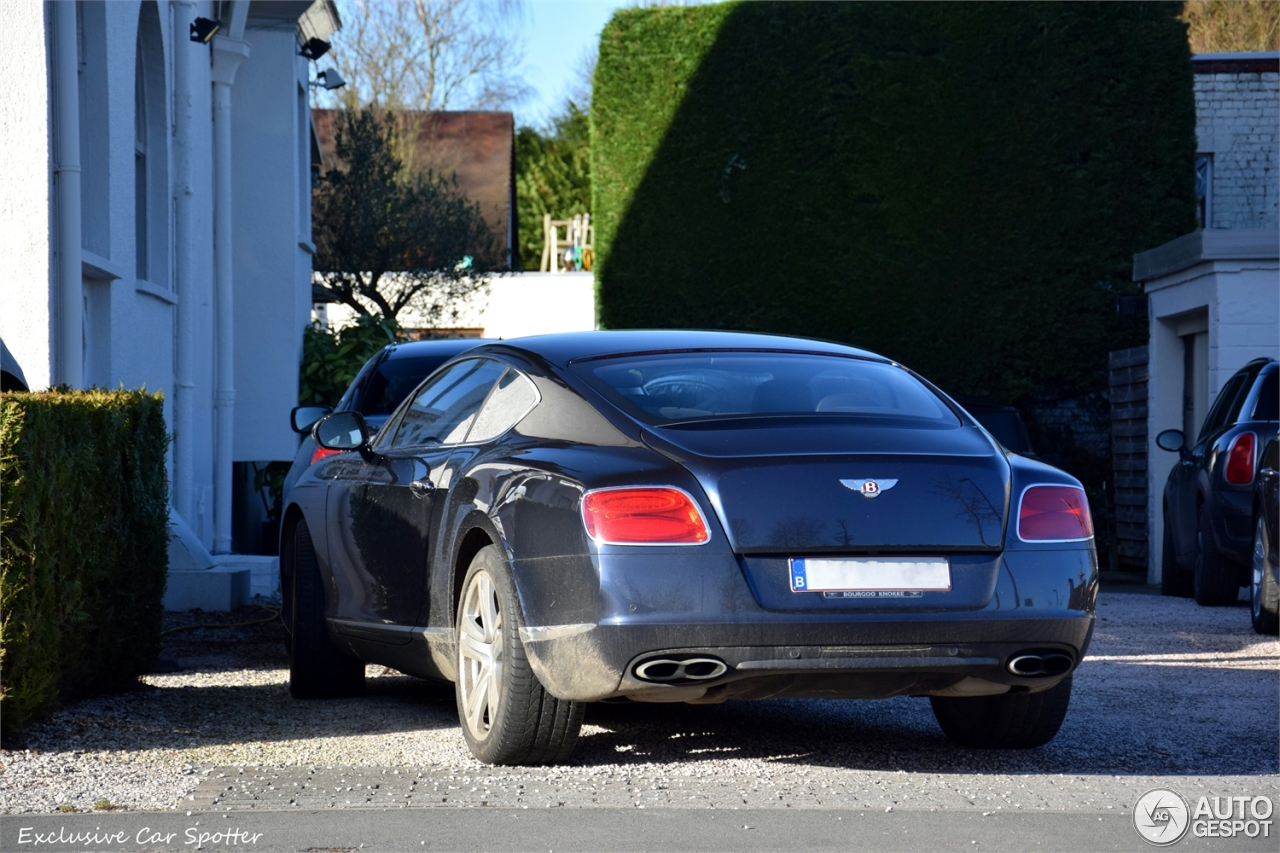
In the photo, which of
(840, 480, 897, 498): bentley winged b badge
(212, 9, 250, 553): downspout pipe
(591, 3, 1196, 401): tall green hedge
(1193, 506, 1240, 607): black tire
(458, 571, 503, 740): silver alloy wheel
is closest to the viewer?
(840, 480, 897, 498): bentley winged b badge

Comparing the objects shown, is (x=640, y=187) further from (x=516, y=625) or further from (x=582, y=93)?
(x=582, y=93)

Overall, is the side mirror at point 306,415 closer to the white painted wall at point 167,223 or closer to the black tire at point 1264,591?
the white painted wall at point 167,223

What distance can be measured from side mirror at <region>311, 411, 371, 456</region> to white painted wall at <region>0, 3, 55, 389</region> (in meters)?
2.04

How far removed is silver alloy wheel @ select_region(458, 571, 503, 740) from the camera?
5035mm

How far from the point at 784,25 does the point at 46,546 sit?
57.0 ft

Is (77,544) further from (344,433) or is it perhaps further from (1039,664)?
(1039,664)

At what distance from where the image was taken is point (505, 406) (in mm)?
5504

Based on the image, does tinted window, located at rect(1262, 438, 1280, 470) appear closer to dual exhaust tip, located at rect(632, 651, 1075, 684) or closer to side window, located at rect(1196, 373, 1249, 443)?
side window, located at rect(1196, 373, 1249, 443)

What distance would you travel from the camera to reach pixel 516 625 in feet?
15.8

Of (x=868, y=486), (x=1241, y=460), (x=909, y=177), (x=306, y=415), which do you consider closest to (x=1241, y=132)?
(x=909, y=177)

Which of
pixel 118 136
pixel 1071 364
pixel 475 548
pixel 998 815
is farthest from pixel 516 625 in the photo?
pixel 1071 364

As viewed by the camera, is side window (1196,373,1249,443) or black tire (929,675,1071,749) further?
side window (1196,373,1249,443)

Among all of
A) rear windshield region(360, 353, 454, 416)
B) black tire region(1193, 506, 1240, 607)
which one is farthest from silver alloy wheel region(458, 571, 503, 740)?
black tire region(1193, 506, 1240, 607)

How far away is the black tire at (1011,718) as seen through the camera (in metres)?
5.29
